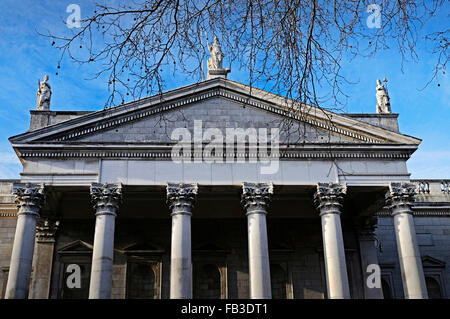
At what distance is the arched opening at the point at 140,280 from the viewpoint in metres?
28.1

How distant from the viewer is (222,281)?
2820 centimetres

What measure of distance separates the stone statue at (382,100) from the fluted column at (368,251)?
598 cm

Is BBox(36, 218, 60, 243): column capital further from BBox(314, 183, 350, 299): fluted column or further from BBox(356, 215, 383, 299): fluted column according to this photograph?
BBox(356, 215, 383, 299): fluted column

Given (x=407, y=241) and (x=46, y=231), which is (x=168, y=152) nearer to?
(x=46, y=231)

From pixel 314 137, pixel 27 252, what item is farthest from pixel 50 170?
pixel 314 137

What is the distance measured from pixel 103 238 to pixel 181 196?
392cm

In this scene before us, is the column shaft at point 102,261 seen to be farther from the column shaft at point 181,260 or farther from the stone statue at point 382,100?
the stone statue at point 382,100

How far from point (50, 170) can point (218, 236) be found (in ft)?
32.9

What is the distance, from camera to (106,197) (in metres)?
23.5

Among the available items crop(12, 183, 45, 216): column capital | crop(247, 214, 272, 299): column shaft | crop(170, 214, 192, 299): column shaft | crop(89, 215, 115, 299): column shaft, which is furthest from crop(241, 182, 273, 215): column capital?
crop(12, 183, 45, 216): column capital

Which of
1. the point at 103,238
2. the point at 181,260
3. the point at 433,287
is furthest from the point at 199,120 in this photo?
the point at 433,287

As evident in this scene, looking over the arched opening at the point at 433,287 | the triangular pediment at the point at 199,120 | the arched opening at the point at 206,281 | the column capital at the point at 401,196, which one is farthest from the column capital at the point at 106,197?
the arched opening at the point at 433,287
